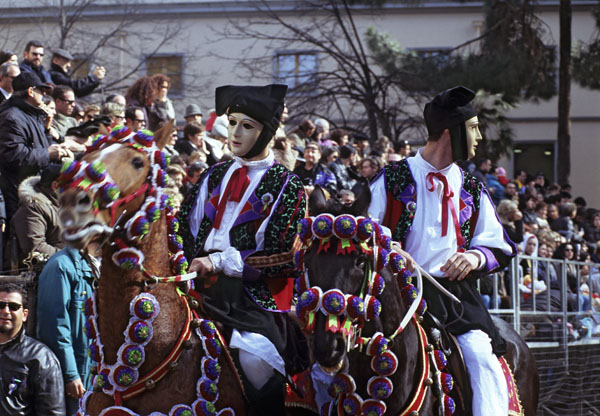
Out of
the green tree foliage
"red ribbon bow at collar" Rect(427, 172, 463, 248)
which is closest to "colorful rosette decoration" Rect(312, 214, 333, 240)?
"red ribbon bow at collar" Rect(427, 172, 463, 248)

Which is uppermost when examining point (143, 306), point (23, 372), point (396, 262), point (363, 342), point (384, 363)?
point (396, 262)

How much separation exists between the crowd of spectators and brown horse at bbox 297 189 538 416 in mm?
1199

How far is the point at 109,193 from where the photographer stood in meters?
4.62

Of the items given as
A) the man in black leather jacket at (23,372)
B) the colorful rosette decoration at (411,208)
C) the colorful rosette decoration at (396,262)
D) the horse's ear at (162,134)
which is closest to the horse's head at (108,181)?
the horse's ear at (162,134)

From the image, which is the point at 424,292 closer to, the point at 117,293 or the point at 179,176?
the point at 117,293

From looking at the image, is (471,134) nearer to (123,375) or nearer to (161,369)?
(161,369)

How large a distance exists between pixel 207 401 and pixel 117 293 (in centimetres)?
78

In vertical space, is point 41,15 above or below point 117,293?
above

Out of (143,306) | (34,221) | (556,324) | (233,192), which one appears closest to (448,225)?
(233,192)

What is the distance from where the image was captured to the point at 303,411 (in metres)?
5.80

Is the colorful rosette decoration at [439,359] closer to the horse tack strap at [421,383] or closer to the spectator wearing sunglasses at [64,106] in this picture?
the horse tack strap at [421,383]

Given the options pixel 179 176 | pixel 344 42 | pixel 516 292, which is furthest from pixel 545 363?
pixel 344 42

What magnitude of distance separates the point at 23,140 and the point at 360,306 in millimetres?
5259

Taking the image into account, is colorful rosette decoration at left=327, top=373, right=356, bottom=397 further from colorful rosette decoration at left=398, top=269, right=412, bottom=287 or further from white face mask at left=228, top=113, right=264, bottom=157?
white face mask at left=228, top=113, right=264, bottom=157
